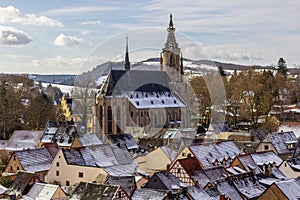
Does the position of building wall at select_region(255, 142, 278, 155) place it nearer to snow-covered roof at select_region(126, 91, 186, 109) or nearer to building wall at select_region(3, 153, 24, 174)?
building wall at select_region(3, 153, 24, 174)

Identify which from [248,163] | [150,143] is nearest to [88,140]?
[150,143]

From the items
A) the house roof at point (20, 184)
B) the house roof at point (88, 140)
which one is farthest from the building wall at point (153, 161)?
the house roof at point (20, 184)

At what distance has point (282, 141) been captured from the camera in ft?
141

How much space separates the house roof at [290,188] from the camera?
23500 mm

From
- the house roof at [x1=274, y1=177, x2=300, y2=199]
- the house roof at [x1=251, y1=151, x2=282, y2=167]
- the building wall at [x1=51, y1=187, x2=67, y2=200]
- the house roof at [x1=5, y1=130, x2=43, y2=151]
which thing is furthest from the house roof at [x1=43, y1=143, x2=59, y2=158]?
the house roof at [x1=274, y1=177, x2=300, y2=199]

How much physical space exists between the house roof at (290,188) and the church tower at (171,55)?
99.4 feet

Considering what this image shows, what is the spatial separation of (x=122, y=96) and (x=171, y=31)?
9747mm

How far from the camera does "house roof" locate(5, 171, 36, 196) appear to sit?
89.7 ft

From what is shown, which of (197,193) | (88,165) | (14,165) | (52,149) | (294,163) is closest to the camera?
(197,193)

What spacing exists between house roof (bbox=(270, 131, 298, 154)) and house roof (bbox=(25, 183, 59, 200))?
2159cm

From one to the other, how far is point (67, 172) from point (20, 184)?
5.13m

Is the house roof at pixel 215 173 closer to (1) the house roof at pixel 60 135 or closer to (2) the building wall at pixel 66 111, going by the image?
(1) the house roof at pixel 60 135

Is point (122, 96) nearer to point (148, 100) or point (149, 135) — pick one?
point (148, 100)

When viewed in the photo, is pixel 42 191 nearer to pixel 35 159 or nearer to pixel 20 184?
pixel 20 184
